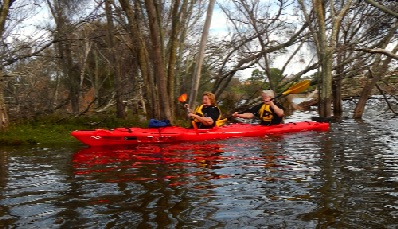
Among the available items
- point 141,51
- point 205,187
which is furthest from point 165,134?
point 205,187

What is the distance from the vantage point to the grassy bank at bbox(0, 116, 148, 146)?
10688 mm

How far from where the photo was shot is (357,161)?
7023 millimetres

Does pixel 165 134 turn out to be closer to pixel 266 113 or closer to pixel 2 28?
pixel 266 113

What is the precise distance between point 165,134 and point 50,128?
393cm

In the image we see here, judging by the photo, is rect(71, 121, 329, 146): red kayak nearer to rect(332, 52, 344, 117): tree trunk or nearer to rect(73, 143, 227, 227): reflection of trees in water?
rect(73, 143, 227, 227): reflection of trees in water

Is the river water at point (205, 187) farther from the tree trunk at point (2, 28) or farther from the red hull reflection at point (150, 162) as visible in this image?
the tree trunk at point (2, 28)

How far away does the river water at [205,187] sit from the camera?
13.0ft

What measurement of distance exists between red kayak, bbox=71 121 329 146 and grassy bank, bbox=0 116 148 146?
141 cm

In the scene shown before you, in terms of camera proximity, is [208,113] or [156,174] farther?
[208,113]

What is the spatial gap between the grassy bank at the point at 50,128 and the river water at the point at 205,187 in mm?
1635

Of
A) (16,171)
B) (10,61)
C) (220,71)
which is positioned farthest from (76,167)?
(220,71)

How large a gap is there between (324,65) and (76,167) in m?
10.2

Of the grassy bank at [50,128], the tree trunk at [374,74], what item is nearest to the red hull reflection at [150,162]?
the grassy bank at [50,128]

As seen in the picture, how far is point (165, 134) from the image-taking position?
33.2ft
